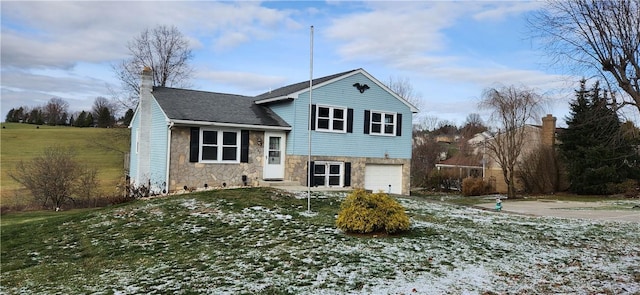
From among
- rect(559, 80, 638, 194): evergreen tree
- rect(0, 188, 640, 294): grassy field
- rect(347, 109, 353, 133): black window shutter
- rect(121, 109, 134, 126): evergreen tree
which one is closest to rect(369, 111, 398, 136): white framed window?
rect(347, 109, 353, 133): black window shutter

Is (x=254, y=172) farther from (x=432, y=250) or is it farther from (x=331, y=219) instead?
(x=432, y=250)

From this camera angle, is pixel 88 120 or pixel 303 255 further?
pixel 88 120

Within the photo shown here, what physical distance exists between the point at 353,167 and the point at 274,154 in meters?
3.90

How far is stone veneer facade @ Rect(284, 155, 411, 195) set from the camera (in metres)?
19.6

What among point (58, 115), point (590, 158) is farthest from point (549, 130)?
point (58, 115)

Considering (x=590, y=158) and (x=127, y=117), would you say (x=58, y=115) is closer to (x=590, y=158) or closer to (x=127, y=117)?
(x=127, y=117)

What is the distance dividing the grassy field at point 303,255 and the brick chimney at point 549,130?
2052cm

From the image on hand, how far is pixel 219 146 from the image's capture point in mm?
18109

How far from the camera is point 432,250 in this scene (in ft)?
25.7

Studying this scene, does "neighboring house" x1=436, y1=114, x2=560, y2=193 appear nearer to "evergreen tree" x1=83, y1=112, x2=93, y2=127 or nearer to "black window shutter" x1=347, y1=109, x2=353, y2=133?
"black window shutter" x1=347, y1=109, x2=353, y2=133

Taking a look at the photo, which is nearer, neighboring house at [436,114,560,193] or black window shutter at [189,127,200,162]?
black window shutter at [189,127,200,162]

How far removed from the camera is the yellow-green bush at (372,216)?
903cm

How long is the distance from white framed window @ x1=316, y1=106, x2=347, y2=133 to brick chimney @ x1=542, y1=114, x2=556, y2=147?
58.1 feet

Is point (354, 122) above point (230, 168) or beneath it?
above
